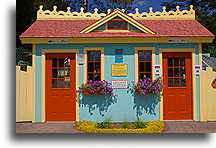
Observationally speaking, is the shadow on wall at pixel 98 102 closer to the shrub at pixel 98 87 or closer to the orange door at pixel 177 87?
the shrub at pixel 98 87

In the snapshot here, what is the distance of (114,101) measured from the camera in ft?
18.1

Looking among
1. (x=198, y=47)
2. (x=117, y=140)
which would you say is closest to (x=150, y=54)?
(x=198, y=47)

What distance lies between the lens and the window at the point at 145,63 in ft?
18.3

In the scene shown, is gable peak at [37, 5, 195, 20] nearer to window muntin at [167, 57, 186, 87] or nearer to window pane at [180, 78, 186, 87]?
window muntin at [167, 57, 186, 87]

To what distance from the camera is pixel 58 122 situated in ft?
18.3

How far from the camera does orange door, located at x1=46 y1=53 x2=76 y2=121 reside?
5.61 m

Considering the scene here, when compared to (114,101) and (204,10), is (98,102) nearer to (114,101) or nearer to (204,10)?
(114,101)

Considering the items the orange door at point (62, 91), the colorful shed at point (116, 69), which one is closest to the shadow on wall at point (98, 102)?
the colorful shed at point (116, 69)

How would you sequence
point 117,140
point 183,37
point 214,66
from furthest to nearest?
1. point 214,66
2. point 183,37
3. point 117,140

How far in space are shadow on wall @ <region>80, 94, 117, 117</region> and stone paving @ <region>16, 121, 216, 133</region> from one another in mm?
584

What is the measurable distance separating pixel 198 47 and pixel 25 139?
458 cm

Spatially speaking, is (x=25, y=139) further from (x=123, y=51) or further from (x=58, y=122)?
(x=123, y=51)

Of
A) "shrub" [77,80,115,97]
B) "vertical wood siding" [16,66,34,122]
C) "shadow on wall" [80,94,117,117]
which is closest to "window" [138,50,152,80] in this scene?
"shrub" [77,80,115,97]

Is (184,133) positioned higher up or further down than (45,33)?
further down
